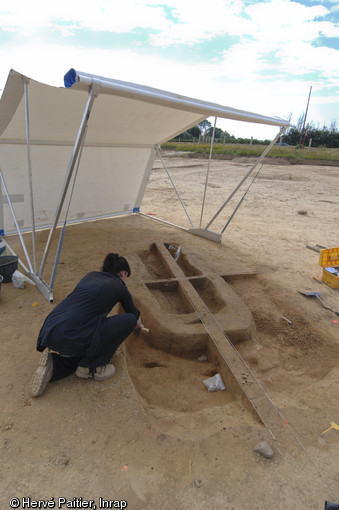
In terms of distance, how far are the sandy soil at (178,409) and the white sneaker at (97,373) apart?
0.20 feet

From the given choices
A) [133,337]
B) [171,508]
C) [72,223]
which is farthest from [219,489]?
[72,223]

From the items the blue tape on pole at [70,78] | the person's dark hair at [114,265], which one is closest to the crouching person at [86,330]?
the person's dark hair at [114,265]

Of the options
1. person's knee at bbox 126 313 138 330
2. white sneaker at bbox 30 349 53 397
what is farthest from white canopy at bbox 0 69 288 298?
white sneaker at bbox 30 349 53 397

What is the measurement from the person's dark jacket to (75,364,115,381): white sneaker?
8.8 inches

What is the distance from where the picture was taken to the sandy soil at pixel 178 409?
2.08 metres

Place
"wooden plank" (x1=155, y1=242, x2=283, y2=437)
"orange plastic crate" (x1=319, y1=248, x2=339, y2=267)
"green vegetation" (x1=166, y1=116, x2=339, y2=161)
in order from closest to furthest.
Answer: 1. "wooden plank" (x1=155, y1=242, x2=283, y2=437)
2. "orange plastic crate" (x1=319, y1=248, x2=339, y2=267)
3. "green vegetation" (x1=166, y1=116, x2=339, y2=161)

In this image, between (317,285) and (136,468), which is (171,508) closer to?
(136,468)

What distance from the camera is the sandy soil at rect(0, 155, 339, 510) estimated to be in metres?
2.08

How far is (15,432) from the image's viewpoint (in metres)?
2.38

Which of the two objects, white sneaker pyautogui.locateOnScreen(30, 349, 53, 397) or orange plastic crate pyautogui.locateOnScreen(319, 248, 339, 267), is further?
orange plastic crate pyautogui.locateOnScreen(319, 248, 339, 267)

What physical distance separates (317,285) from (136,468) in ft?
13.8

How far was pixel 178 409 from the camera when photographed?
2977 mm

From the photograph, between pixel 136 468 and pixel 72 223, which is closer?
pixel 136 468

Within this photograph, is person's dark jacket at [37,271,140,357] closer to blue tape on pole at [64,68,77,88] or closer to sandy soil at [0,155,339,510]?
sandy soil at [0,155,339,510]
